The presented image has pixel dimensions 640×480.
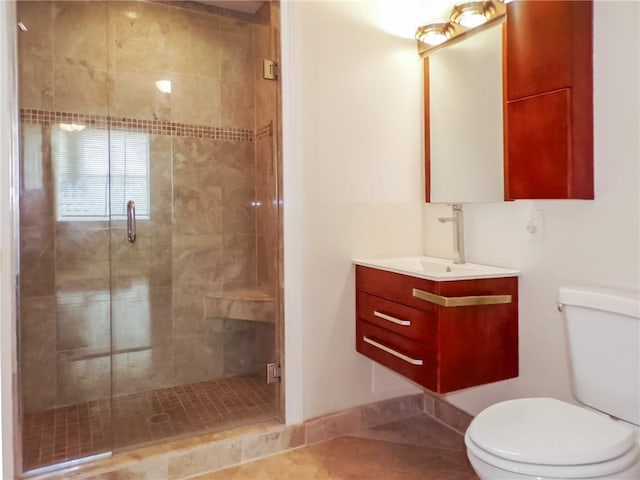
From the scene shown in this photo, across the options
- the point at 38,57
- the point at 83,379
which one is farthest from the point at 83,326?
the point at 38,57

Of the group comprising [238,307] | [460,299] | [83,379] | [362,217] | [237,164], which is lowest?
[83,379]

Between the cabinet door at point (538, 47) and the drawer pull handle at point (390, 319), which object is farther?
the drawer pull handle at point (390, 319)

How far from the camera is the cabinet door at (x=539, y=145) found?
1608 mm

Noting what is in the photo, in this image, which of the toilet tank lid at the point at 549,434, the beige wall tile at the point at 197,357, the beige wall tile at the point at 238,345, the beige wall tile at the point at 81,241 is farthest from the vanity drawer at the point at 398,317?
the beige wall tile at the point at 81,241

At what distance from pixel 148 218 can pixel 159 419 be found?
3.76 ft

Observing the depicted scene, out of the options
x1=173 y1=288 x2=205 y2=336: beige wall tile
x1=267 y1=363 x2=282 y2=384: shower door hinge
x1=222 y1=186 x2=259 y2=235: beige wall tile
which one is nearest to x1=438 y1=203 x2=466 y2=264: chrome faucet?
x1=267 y1=363 x2=282 y2=384: shower door hinge

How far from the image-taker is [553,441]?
4.02 feet

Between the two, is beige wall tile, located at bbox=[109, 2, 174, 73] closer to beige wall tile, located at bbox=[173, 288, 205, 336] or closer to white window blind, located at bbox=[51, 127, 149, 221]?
white window blind, located at bbox=[51, 127, 149, 221]

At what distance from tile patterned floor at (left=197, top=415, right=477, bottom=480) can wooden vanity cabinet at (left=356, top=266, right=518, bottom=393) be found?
400 mm

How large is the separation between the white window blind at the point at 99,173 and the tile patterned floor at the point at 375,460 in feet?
5.14

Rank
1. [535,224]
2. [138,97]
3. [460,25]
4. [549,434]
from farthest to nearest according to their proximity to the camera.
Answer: [138,97]
[460,25]
[535,224]
[549,434]

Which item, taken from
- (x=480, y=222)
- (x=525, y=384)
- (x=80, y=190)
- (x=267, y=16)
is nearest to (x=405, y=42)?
(x=267, y=16)

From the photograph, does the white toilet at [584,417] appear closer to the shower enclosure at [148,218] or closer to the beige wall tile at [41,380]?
the shower enclosure at [148,218]

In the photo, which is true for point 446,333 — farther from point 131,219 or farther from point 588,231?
point 131,219
